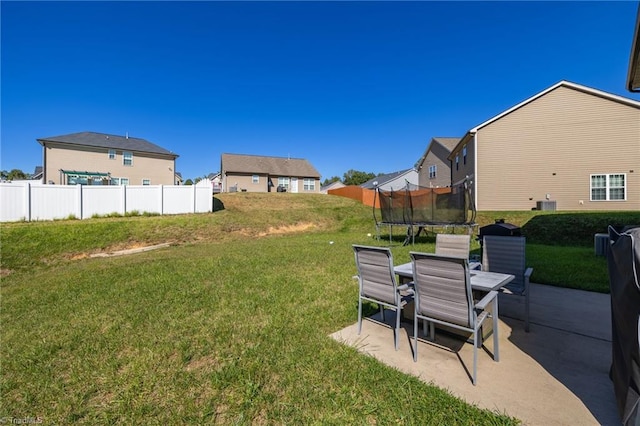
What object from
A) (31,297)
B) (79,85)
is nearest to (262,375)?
(31,297)

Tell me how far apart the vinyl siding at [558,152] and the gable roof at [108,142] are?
2632 centimetres

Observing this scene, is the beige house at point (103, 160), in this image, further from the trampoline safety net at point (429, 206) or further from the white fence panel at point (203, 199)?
the trampoline safety net at point (429, 206)

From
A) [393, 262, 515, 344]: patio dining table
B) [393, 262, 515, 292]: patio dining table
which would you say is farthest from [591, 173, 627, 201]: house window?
[393, 262, 515, 292]: patio dining table

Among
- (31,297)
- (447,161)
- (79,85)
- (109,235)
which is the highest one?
(79,85)

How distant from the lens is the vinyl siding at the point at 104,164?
72.6 ft

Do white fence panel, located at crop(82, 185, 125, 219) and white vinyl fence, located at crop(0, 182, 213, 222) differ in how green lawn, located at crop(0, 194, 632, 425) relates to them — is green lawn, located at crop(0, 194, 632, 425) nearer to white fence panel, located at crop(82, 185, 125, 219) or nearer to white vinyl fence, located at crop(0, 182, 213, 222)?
white vinyl fence, located at crop(0, 182, 213, 222)

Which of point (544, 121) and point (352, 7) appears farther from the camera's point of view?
point (544, 121)

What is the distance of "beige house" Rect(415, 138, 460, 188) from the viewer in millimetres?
26078

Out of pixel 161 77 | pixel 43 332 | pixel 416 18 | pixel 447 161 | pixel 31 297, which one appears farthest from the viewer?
pixel 447 161

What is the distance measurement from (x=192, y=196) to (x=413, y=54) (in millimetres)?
15038

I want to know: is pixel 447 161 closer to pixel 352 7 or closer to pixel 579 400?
pixel 352 7

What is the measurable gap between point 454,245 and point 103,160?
94.1ft

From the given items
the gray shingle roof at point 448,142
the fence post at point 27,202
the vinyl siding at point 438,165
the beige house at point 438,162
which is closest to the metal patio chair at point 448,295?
the fence post at point 27,202

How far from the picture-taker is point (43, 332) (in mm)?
3787
